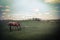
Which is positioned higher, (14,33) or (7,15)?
(7,15)

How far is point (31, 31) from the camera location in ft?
5.63

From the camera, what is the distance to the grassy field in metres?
1.70

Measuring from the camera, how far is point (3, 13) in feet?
5.55

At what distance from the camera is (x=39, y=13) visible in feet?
5.63

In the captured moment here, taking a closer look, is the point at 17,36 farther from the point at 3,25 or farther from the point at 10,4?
the point at 10,4

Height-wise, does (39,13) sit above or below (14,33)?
above

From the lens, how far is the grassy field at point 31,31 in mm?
1696

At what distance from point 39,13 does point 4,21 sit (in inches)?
17.3

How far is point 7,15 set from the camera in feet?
5.57

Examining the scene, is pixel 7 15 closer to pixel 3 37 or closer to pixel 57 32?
pixel 3 37

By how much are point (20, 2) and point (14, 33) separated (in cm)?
39

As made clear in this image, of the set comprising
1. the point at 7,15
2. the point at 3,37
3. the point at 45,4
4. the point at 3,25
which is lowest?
the point at 3,37

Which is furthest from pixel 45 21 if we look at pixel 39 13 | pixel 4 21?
pixel 4 21

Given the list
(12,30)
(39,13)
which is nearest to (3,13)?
(12,30)
